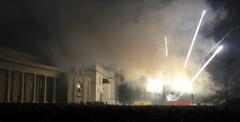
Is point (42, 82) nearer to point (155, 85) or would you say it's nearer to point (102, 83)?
point (102, 83)

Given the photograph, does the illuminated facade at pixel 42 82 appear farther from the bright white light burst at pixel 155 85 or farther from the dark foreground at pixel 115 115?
the dark foreground at pixel 115 115

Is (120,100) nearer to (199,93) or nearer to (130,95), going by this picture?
(130,95)

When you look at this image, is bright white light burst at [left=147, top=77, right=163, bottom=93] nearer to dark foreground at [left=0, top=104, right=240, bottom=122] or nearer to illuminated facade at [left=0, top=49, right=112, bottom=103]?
illuminated facade at [left=0, top=49, right=112, bottom=103]

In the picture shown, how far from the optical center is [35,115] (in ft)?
Answer: 130

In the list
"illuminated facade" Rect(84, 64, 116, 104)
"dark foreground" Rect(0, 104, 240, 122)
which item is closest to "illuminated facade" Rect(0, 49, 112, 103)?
"illuminated facade" Rect(84, 64, 116, 104)

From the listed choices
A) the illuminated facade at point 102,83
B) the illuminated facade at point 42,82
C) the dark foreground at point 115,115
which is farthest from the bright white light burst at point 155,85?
the dark foreground at point 115,115

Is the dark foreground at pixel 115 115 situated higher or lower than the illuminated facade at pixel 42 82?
lower

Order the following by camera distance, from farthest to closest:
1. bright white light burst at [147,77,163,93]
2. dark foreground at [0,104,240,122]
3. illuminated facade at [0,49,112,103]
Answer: bright white light burst at [147,77,163,93]
illuminated facade at [0,49,112,103]
dark foreground at [0,104,240,122]

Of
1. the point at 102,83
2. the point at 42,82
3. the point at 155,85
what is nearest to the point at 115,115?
the point at 42,82

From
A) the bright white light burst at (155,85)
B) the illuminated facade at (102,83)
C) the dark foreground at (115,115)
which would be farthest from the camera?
the illuminated facade at (102,83)

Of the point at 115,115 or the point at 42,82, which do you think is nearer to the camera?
the point at 115,115

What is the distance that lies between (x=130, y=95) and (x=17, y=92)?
152 ft

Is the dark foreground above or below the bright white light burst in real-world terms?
below

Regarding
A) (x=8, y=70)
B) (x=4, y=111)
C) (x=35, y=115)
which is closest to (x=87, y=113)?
(x=35, y=115)
